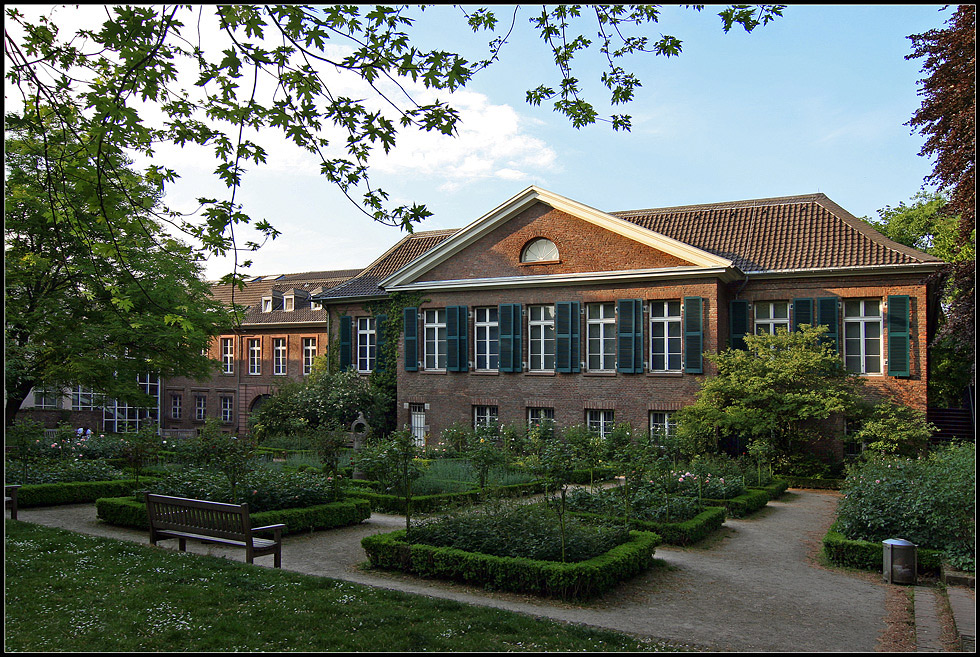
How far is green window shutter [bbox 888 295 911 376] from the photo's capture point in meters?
19.4

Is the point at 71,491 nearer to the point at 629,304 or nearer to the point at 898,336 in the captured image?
the point at 629,304

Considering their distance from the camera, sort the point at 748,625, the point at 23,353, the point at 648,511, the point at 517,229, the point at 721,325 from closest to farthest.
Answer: the point at 748,625
the point at 648,511
the point at 23,353
the point at 721,325
the point at 517,229

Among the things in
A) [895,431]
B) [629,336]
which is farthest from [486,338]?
[895,431]

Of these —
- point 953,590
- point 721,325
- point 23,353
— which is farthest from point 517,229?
point 953,590

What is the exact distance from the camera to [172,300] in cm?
2134

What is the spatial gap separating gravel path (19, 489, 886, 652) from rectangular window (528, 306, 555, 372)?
11.8 metres

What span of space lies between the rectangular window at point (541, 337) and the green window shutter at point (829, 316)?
26.5 ft

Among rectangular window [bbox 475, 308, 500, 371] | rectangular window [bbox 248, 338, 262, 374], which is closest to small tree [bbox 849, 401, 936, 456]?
rectangular window [bbox 475, 308, 500, 371]

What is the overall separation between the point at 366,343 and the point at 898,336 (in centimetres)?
1801

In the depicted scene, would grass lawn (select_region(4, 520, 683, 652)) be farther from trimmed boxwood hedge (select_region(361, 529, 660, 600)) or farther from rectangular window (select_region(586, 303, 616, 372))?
rectangular window (select_region(586, 303, 616, 372))

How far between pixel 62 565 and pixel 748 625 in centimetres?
746

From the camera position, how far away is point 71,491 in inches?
558

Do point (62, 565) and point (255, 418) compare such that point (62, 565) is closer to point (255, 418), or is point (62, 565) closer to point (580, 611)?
point (580, 611)

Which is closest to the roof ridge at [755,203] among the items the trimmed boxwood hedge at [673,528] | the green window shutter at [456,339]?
the green window shutter at [456,339]
